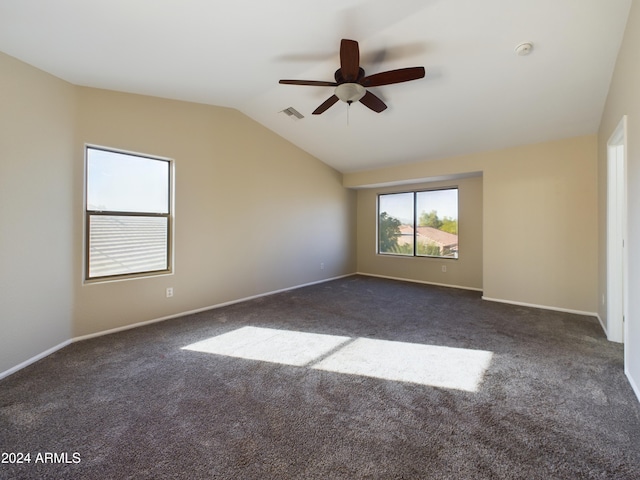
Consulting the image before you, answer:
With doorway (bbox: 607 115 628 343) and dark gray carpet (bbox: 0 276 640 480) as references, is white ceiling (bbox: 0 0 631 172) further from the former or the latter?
dark gray carpet (bbox: 0 276 640 480)

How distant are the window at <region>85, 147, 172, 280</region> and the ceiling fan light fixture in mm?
2371

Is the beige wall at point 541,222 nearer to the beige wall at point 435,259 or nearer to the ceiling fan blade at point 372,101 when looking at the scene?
the beige wall at point 435,259

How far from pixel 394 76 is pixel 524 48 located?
3.93 feet

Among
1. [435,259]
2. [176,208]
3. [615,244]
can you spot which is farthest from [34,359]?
[435,259]

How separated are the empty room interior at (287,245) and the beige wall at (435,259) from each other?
0.29 meters

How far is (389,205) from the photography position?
652 centimetres

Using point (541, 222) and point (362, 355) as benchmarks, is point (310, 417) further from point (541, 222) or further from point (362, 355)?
point (541, 222)

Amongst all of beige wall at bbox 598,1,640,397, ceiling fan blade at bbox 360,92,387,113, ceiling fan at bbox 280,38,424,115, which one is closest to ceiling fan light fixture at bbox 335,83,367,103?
ceiling fan at bbox 280,38,424,115

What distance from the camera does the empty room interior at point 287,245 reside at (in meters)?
1.58

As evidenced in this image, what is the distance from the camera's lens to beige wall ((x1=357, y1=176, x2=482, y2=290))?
17.1 feet

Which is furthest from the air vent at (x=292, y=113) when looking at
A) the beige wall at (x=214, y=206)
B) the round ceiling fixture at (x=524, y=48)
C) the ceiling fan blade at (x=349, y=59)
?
the round ceiling fixture at (x=524, y=48)

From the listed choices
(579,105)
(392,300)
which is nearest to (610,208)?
(579,105)

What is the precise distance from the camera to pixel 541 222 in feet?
13.1

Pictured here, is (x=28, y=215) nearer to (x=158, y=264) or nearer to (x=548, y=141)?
(x=158, y=264)
